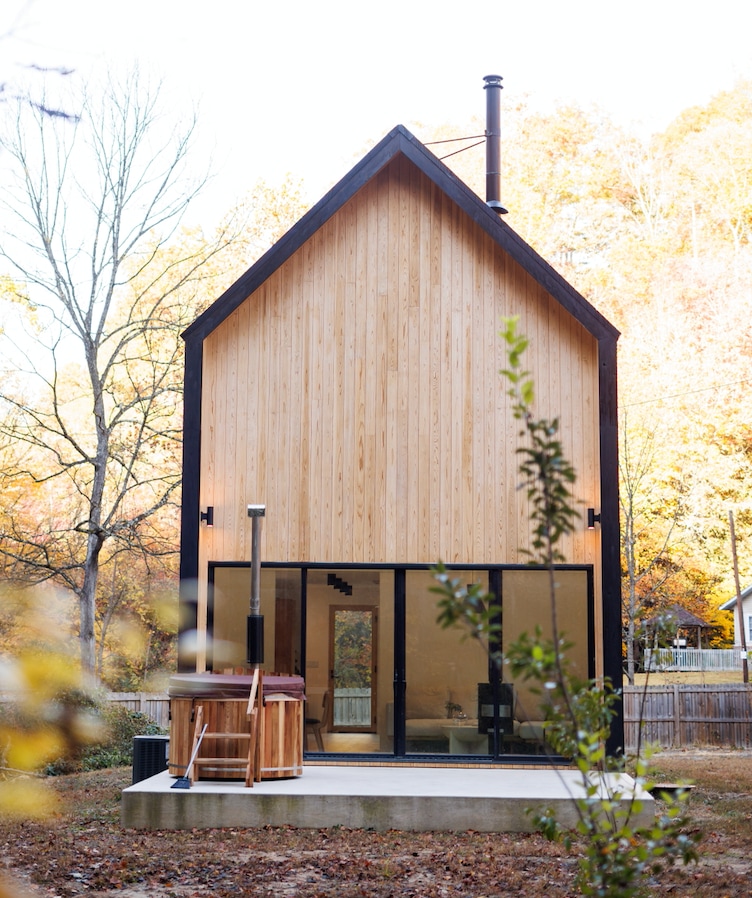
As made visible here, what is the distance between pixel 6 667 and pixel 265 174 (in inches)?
1411

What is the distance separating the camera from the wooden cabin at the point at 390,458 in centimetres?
1197

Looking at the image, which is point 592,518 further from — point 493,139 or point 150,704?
point 150,704

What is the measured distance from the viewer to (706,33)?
40.0 meters

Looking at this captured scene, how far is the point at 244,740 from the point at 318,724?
70.8 inches

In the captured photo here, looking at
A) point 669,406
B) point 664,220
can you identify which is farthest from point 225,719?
point 664,220

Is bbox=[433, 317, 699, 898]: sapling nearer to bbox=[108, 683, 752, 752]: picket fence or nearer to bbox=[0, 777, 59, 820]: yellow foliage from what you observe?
bbox=[0, 777, 59, 820]: yellow foliage

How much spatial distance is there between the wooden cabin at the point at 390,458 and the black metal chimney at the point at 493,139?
1.42 m

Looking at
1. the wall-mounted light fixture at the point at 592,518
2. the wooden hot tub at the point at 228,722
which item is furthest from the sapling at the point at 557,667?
the wall-mounted light fixture at the point at 592,518

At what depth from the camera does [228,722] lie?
1041cm

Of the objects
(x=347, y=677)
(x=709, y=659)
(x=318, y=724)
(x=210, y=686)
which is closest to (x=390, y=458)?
(x=347, y=677)

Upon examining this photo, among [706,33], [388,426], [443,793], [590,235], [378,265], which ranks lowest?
[443,793]

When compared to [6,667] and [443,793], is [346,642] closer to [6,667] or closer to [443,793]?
[443,793]

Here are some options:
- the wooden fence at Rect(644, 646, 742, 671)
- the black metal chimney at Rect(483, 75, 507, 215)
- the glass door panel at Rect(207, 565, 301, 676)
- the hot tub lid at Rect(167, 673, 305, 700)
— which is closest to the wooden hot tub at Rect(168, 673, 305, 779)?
the hot tub lid at Rect(167, 673, 305, 700)

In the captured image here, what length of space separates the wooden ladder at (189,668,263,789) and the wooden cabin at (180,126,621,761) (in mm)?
1578
